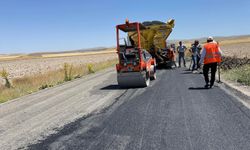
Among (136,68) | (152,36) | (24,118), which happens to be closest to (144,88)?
(136,68)

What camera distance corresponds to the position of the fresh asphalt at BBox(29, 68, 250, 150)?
16.6 ft

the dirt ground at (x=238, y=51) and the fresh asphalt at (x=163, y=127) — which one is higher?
the fresh asphalt at (x=163, y=127)

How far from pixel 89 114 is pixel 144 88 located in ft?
14.9

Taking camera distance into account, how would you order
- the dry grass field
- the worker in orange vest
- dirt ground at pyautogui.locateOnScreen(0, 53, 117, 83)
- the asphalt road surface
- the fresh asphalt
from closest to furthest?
the fresh asphalt → the asphalt road surface → the worker in orange vest → dirt ground at pyautogui.locateOnScreen(0, 53, 117, 83) → the dry grass field

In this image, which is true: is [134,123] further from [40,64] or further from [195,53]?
[40,64]

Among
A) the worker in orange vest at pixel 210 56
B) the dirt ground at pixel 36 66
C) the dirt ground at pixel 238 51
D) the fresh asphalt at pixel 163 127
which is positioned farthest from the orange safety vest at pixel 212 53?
the dirt ground at pixel 36 66

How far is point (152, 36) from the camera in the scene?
67.9 ft

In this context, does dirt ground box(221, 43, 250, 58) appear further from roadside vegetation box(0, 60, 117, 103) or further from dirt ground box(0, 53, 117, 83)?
dirt ground box(0, 53, 117, 83)

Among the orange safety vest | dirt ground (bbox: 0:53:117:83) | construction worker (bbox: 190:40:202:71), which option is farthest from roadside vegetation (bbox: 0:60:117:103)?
dirt ground (bbox: 0:53:117:83)

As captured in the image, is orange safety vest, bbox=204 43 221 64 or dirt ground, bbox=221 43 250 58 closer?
orange safety vest, bbox=204 43 221 64

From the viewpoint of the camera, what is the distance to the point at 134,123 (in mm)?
6523

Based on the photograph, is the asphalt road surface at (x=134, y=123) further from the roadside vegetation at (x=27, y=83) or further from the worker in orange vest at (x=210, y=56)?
the roadside vegetation at (x=27, y=83)

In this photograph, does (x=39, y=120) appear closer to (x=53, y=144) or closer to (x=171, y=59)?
(x=53, y=144)

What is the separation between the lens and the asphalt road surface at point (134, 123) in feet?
17.0
